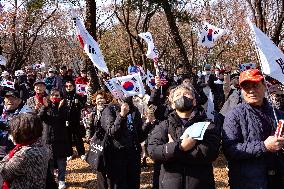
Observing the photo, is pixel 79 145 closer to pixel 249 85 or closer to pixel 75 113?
pixel 75 113

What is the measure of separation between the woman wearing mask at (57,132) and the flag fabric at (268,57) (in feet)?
13.3

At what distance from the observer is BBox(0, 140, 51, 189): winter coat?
3.18 m

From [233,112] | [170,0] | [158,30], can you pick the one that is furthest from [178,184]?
[158,30]

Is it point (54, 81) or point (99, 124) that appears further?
point (54, 81)

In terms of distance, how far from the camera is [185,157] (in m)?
3.45

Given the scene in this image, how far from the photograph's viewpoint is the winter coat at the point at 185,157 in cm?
344

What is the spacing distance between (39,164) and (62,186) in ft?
13.3

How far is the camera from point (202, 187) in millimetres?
3541

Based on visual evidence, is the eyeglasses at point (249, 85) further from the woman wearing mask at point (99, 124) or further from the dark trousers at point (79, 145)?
the dark trousers at point (79, 145)

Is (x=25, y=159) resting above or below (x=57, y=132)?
below

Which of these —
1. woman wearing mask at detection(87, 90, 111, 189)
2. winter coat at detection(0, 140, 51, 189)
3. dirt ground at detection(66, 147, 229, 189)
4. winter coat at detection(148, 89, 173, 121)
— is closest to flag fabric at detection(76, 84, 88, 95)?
dirt ground at detection(66, 147, 229, 189)

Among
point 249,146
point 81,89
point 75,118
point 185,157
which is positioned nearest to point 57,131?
point 75,118

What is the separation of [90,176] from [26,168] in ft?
16.4

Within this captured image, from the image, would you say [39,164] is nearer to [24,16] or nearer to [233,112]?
[233,112]
